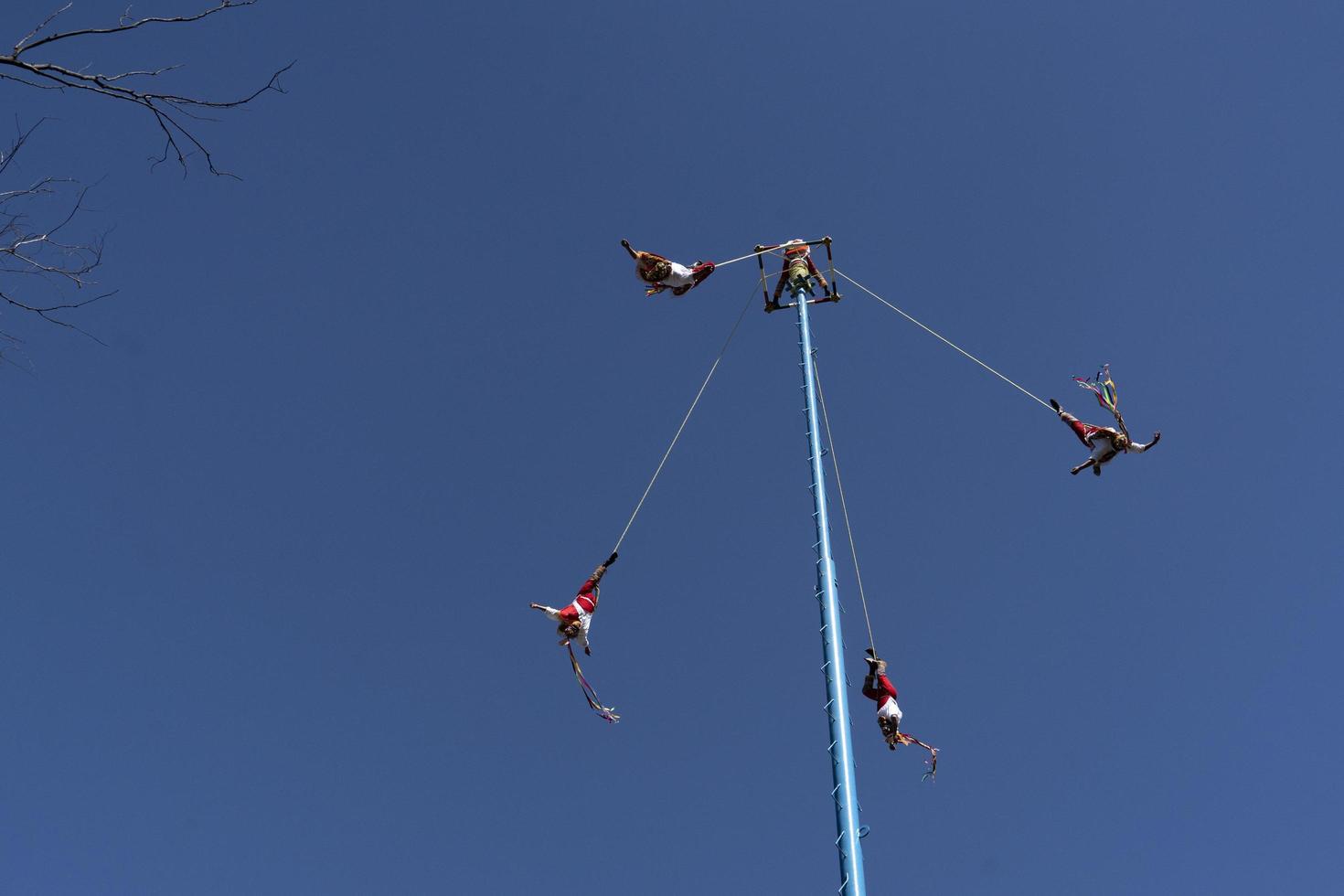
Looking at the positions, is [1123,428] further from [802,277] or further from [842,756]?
[842,756]

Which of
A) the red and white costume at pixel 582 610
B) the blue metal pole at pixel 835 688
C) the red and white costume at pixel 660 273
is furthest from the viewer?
the red and white costume at pixel 660 273

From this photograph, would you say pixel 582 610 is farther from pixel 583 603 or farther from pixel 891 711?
pixel 891 711

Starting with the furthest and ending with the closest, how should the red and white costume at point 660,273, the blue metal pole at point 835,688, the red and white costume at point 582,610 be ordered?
the red and white costume at point 660,273 < the red and white costume at point 582,610 < the blue metal pole at point 835,688

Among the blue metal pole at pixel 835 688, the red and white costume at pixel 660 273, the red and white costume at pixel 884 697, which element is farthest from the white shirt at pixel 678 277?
the red and white costume at pixel 884 697

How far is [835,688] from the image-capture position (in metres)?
7.47

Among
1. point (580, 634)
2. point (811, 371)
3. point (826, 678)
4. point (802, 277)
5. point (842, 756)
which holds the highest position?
point (802, 277)

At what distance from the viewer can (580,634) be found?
9922 millimetres

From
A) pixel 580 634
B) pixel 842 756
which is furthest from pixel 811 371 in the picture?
pixel 842 756

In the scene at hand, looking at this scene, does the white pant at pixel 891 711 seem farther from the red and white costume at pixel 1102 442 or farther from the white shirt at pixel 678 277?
the white shirt at pixel 678 277

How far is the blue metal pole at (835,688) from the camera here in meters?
6.47

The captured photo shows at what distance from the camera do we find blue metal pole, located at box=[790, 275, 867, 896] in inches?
255

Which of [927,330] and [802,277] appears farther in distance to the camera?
[927,330]

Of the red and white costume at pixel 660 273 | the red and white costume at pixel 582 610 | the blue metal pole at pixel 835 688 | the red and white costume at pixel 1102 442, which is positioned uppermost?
the red and white costume at pixel 660 273

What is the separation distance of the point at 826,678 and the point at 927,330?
682 centimetres
